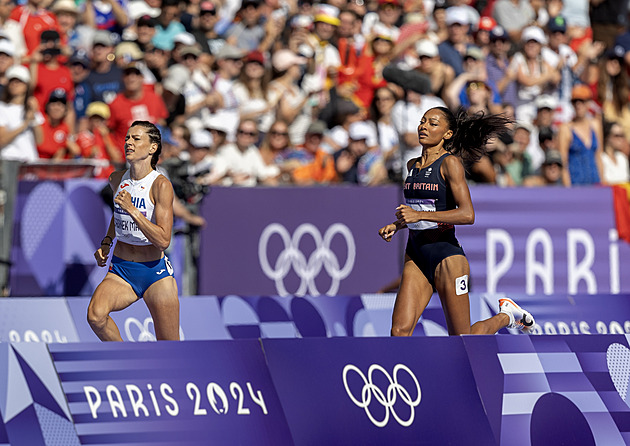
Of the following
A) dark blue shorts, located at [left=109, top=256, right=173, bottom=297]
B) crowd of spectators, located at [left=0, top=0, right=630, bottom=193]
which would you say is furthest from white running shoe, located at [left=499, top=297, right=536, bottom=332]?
crowd of spectators, located at [left=0, top=0, right=630, bottom=193]

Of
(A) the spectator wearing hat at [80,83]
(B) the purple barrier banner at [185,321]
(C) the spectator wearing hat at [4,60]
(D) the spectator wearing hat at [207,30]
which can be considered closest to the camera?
(B) the purple barrier banner at [185,321]

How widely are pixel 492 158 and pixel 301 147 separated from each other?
2.48m

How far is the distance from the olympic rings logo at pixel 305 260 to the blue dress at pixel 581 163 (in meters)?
3.62

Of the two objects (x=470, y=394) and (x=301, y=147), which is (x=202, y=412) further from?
(x=301, y=147)

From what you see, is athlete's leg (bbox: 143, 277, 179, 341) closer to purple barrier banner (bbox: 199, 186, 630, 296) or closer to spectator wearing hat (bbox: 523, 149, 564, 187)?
purple barrier banner (bbox: 199, 186, 630, 296)

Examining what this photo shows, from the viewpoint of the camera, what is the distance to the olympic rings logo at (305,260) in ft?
42.3

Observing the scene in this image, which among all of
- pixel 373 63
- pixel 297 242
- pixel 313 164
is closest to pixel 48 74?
pixel 313 164

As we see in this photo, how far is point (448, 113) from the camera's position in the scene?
8.19 metres

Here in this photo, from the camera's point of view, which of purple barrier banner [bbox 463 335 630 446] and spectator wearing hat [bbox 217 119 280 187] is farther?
spectator wearing hat [bbox 217 119 280 187]

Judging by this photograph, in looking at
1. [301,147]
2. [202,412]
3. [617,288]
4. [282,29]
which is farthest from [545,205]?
[202,412]

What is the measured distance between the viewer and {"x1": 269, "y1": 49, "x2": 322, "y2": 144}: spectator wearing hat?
1500 cm

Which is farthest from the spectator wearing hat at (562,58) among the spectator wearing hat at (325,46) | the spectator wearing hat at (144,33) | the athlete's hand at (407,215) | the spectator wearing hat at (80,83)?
the athlete's hand at (407,215)

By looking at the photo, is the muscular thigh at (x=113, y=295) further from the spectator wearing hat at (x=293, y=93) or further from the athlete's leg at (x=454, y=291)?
the spectator wearing hat at (x=293, y=93)

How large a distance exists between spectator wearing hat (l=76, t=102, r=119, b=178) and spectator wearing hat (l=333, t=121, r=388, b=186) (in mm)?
2741
